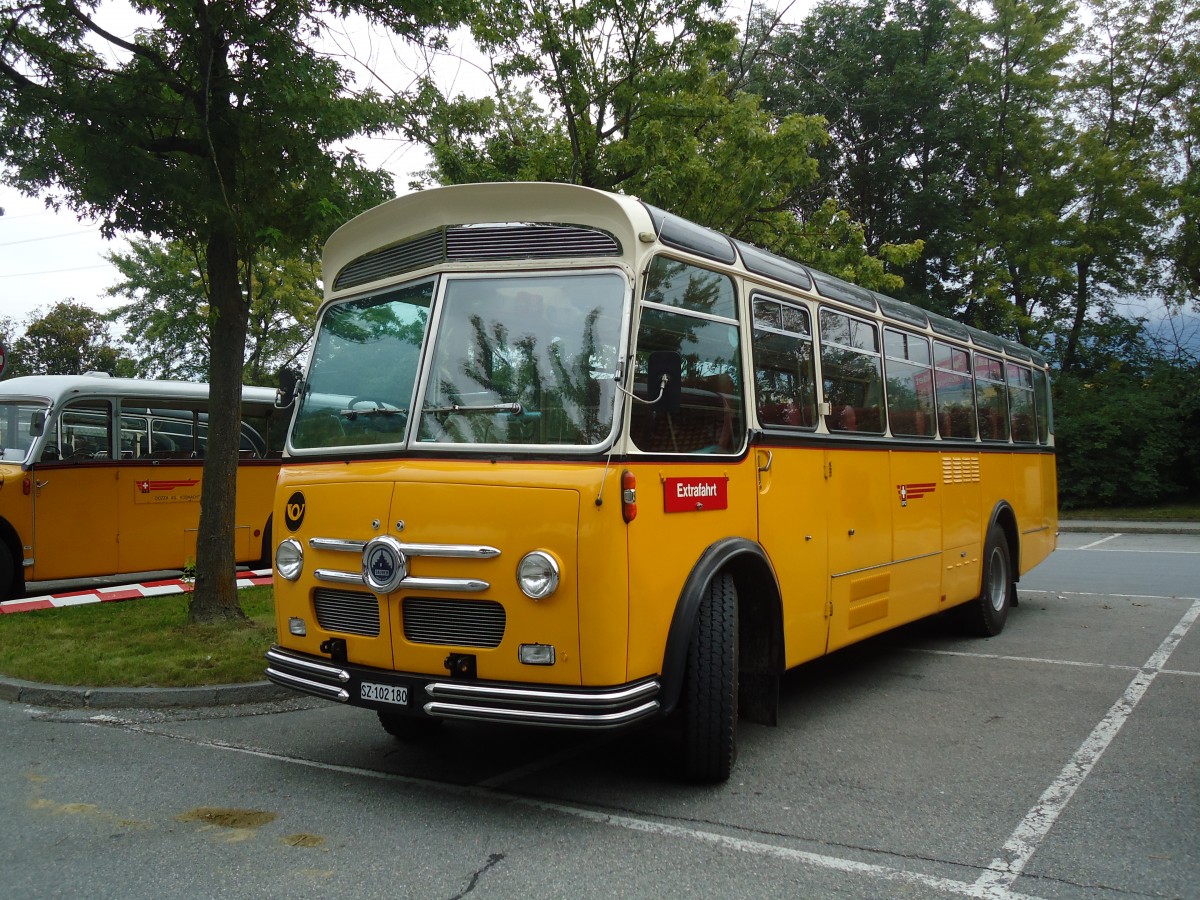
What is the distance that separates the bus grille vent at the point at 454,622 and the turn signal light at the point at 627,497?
0.71 m

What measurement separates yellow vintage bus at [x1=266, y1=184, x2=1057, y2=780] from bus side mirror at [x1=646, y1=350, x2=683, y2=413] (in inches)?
0.5

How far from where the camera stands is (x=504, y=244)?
5102 mm

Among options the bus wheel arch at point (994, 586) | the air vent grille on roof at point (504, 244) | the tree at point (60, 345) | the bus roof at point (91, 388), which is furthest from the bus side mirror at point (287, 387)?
the tree at point (60, 345)

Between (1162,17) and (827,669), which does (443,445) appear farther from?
(1162,17)

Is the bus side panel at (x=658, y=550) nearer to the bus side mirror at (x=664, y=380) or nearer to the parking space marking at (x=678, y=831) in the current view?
the bus side mirror at (x=664, y=380)

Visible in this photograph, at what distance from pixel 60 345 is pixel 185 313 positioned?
1009 inches

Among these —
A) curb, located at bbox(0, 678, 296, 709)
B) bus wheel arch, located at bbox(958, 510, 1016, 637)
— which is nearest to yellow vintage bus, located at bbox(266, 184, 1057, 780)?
curb, located at bbox(0, 678, 296, 709)

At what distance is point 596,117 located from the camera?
50.6ft

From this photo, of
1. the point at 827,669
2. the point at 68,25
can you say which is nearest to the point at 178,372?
the point at 68,25

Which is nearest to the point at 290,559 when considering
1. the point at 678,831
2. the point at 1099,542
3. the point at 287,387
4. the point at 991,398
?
the point at 287,387

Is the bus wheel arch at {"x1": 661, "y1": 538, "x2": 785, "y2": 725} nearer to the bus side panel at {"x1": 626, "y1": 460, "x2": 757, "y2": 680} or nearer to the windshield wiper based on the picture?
the bus side panel at {"x1": 626, "y1": 460, "x2": 757, "y2": 680}

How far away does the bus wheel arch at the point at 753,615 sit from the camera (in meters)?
5.13

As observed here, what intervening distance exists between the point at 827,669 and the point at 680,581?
12.9 ft

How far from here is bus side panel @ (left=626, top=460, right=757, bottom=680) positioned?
4621mm
